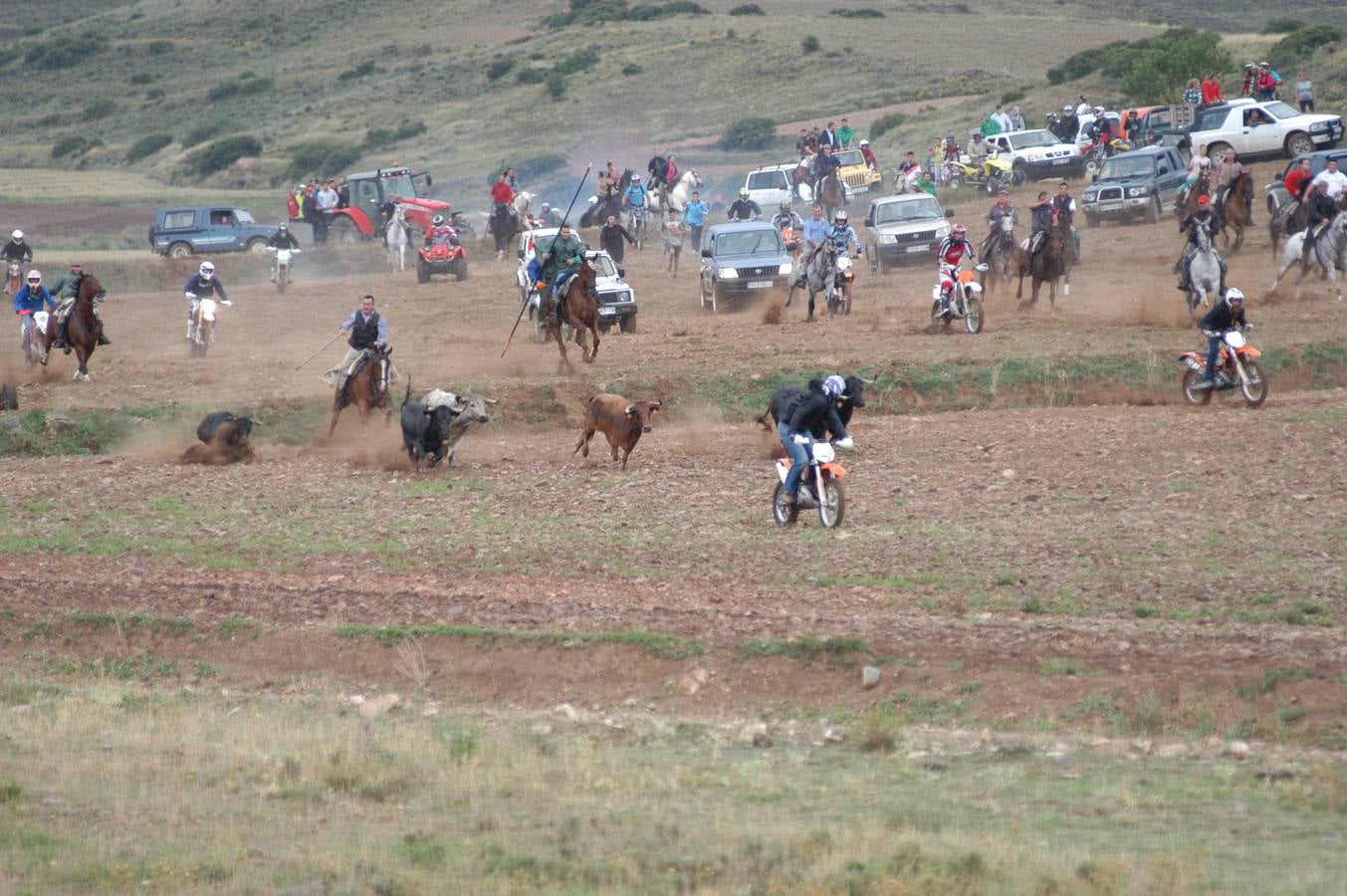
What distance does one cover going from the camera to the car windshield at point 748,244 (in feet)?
108

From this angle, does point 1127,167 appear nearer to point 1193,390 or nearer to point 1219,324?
point 1193,390

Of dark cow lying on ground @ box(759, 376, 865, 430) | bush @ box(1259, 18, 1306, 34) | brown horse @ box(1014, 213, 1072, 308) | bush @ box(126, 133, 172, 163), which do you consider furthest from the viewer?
bush @ box(126, 133, 172, 163)

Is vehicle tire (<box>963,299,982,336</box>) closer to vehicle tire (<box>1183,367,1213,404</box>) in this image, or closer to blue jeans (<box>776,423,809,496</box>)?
vehicle tire (<box>1183,367,1213,404</box>)

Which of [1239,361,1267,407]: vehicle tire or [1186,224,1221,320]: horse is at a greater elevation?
[1186,224,1221,320]: horse

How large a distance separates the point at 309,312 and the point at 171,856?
3020 cm

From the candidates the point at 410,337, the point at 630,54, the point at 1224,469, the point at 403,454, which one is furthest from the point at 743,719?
the point at 630,54

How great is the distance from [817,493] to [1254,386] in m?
7.62

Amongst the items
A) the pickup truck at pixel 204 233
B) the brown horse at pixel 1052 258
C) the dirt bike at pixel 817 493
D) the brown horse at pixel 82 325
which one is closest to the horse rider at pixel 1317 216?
the brown horse at pixel 1052 258

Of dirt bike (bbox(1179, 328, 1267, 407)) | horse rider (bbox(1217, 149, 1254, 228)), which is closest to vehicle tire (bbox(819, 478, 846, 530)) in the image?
dirt bike (bbox(1179, 328, 1267, 407))

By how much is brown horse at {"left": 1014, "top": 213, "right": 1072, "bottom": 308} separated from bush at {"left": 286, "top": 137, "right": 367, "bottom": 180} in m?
51.4

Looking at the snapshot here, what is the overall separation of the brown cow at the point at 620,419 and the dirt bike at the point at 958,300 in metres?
9.16

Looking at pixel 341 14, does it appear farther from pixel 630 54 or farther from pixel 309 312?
pixel 309 312

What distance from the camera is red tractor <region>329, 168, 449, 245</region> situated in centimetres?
4794

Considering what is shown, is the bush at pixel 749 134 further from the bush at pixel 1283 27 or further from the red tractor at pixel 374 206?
the bush at pixel 1283 27
